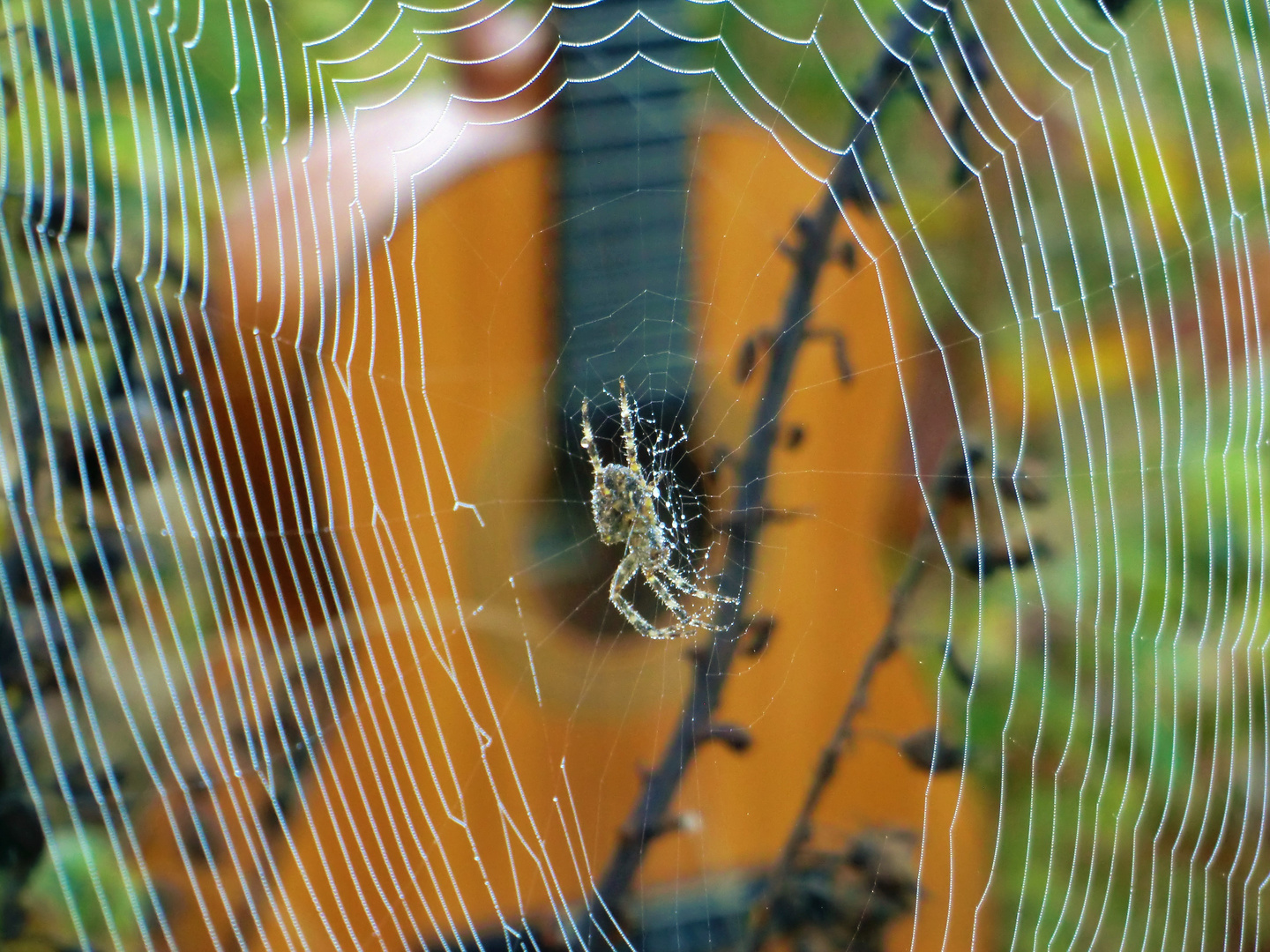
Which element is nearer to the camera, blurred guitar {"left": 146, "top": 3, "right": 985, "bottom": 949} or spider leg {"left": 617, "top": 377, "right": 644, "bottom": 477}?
blurred guitar {"left": 146, "top": 3, "right": 985, "bottom": 949}

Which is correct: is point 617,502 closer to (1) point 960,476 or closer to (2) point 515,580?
(2) point 515,580

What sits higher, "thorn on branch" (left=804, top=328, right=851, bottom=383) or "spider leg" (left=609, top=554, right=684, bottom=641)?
"thorn on branch" (left=804, top=328, right=851, bottom=383)

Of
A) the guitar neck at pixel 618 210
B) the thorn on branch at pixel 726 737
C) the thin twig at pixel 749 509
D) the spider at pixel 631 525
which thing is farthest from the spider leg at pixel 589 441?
the thorn on branch at pixel 726 737

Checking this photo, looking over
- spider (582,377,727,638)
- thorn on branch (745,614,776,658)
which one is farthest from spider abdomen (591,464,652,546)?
thorn on branch (745,614,776,658)

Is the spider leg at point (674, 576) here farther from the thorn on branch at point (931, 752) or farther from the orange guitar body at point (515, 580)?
the thorn on branch at point (931, 752)

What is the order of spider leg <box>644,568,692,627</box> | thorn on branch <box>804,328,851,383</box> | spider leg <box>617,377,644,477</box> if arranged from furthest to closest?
spider leg <box>644,568,692,627</box>, spider leg <box>617,377,644,477</box>, thorn on branch <box>804,328,851,383</box>

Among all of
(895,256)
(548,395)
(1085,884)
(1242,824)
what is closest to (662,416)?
(548,395)

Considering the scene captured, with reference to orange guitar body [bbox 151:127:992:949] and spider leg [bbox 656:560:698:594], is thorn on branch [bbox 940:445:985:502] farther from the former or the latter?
spider leg [bbox 656:560:698:594]

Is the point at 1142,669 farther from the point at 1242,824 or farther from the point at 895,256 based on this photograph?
the point at 895,256
